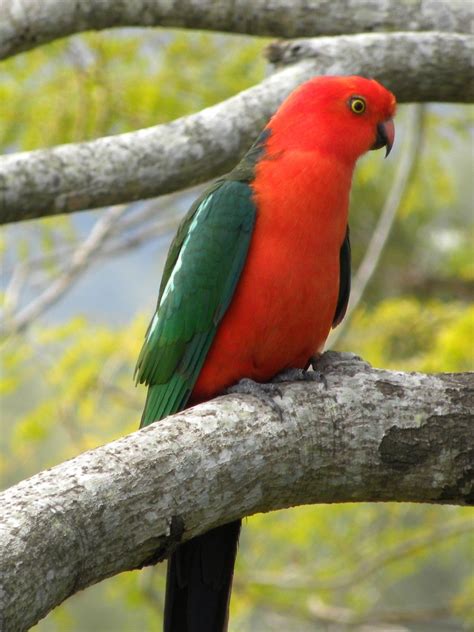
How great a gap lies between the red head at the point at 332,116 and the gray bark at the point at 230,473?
2.48 ft

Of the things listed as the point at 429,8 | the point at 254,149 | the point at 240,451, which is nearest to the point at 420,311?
the point at 429,8

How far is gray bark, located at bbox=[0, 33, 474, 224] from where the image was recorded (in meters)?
3.62

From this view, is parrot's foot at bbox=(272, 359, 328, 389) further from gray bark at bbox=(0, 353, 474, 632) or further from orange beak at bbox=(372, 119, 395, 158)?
orange beak at bbox=(372, 119, 395, 158)

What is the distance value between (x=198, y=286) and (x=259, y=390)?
491 millimetres

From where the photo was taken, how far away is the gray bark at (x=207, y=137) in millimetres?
3617

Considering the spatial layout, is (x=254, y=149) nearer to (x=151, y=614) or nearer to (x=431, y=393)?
(x=431, y=393)

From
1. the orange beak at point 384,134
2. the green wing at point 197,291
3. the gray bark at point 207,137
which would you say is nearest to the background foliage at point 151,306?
the gray bark at point 207,137

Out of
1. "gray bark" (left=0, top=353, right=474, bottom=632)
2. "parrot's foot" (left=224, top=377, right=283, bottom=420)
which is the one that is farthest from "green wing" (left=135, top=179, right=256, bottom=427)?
"gray bark" (left=0, top=353, right=474, bottom=632)

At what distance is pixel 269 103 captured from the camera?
4020 millimetres

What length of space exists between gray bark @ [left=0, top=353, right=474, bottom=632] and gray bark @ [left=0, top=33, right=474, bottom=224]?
884mm

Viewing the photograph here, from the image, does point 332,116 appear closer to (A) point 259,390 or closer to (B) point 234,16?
(B) point 234,16

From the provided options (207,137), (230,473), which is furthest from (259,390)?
(207,137)

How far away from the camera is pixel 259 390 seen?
11.0 feet

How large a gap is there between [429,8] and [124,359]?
3955 millimetres
